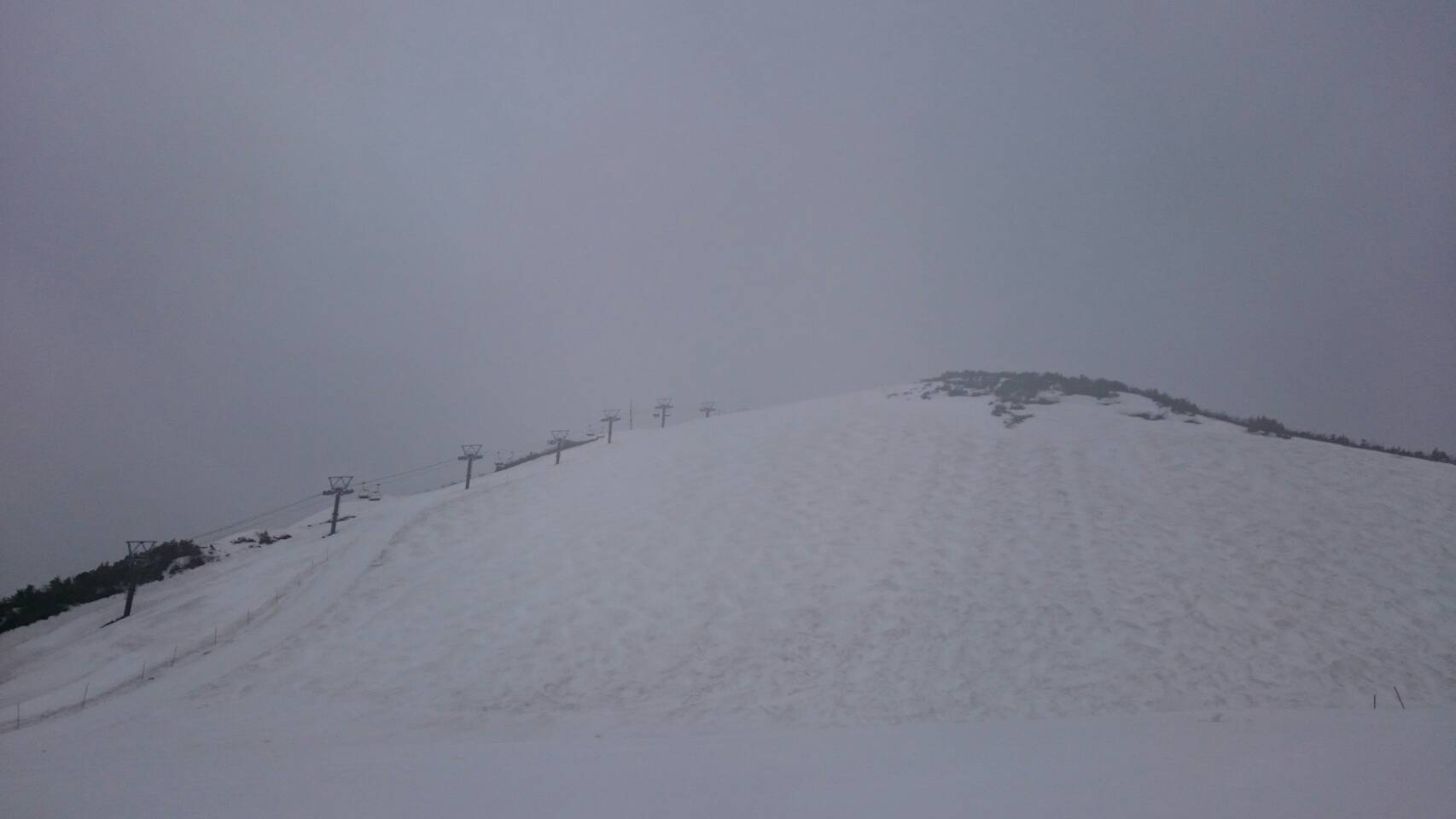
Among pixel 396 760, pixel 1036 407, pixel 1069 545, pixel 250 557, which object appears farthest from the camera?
pixel 1036 407

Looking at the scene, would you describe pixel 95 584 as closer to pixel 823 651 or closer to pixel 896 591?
pixel 823 651

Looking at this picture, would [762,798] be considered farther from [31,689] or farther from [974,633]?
[31,689]

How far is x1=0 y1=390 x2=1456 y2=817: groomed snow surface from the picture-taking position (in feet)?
28.9

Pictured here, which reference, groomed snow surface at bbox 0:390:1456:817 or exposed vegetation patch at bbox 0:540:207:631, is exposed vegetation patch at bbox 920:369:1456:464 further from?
exposed vegetation patch at bbox 0:540:207:631

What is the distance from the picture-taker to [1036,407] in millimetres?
29688

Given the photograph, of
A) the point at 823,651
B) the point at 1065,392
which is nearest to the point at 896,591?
the point at 823,651

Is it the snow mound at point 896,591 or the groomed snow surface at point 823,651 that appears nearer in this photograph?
the groomed snow surface at point 823,651

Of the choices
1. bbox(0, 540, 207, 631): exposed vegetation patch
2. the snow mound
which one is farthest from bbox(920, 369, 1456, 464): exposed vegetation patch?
bbox(0, 540, 207, 631): exposed vegetation patch

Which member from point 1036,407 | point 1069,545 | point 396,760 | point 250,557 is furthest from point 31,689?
point 1036,407

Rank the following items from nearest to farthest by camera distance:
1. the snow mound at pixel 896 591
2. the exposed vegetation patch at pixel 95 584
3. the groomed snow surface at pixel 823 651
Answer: the groomed snow surface at pixel 823 651 → the snow mound at pixel 896 591 → the exposed vegetation patch at pixel 95 584

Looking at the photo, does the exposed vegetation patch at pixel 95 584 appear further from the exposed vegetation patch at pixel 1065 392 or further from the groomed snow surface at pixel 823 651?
the exposed vegetation patch at pixel 1065 392

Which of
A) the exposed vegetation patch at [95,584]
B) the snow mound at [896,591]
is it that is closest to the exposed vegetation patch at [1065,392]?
the snow mound at [896,591]

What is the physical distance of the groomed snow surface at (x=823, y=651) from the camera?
882 cm

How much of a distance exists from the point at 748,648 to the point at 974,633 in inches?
181
